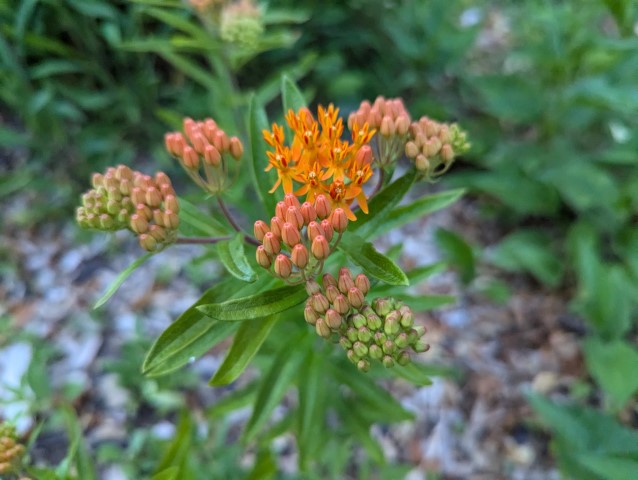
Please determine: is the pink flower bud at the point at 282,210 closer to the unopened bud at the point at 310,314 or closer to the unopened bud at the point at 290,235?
the unopened bud at the point at 290,235

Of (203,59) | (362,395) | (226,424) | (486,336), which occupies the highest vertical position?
(203,59)

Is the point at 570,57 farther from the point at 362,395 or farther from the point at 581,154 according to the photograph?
the point at 362,395

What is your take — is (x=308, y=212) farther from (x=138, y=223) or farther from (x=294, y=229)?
(x=138, y=223)

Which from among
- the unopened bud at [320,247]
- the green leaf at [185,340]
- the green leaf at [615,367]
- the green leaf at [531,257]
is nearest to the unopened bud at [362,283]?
the unopened bud at [320,247]

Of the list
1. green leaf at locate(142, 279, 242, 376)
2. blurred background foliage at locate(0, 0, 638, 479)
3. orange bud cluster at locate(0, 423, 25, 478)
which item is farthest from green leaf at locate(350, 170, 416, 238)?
blurred background foliage at locate(0, 0, 638, 479)

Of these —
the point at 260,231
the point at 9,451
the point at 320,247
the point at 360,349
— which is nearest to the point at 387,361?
the point at 360,349

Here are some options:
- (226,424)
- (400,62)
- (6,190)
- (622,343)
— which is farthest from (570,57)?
(6,190)
